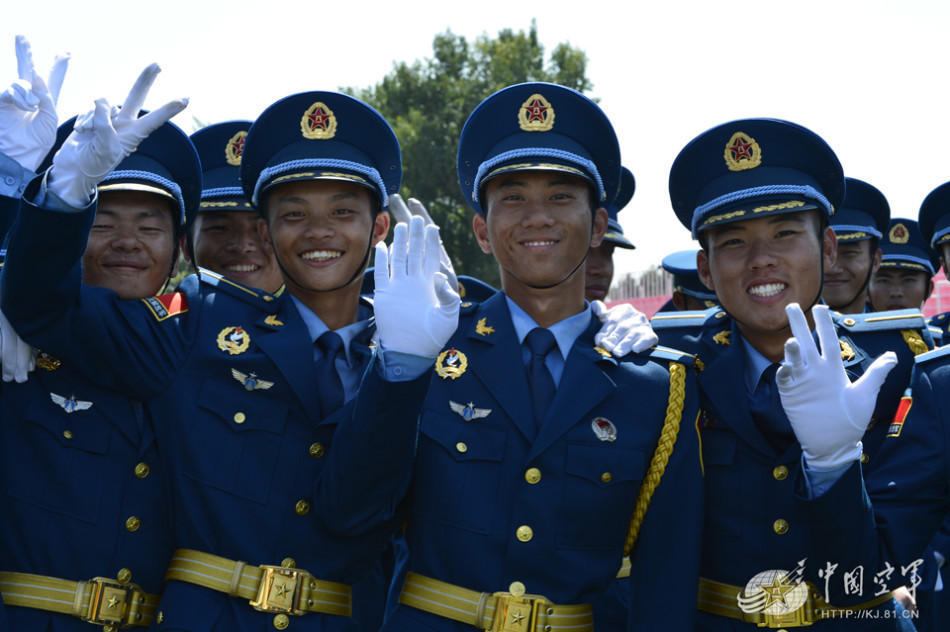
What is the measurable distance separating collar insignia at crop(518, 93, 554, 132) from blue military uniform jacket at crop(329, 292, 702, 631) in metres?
1.06

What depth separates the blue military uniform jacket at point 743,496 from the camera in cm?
376

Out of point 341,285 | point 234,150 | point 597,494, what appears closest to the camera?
point 597,494

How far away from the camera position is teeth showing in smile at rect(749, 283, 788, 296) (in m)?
3.99

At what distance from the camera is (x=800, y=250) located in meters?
4.03

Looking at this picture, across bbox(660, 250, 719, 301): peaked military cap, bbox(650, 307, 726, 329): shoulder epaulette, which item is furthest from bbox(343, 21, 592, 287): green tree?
bbox(650, 307, 726, 329): shoulder epaulette

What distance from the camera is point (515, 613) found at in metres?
3.41

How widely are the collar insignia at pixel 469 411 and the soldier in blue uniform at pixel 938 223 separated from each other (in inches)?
151

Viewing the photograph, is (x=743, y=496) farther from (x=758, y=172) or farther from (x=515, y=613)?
(x=758, y=172)

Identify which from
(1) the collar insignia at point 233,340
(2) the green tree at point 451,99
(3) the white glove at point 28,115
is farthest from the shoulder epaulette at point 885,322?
(2) the green tree at point 451,99

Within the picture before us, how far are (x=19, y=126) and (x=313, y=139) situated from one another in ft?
4.30

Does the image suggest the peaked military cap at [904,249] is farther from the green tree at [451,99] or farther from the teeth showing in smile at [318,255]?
the green tree at [451,99]

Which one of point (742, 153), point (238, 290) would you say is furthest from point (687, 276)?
point (238, 290)

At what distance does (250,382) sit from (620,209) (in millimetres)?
4934

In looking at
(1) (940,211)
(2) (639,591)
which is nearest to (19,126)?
(2) (639,591)
